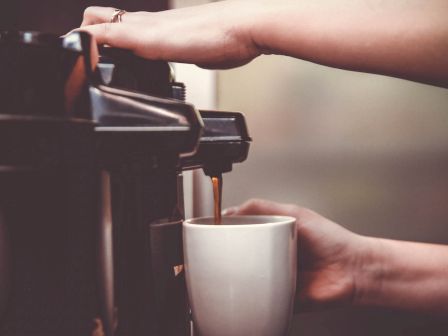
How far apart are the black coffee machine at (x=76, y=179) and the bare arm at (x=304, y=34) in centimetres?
17

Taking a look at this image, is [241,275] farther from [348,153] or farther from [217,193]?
[348,153]

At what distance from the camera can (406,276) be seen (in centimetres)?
72

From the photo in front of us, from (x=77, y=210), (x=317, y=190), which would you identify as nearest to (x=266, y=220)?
(x=77, y=210)

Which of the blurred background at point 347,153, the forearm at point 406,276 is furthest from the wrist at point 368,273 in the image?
the blurred background at point 347,153

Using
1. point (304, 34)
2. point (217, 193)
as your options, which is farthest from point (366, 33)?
point (217, 193)

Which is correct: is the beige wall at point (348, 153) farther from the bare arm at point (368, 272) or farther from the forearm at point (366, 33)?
the forearm at point (366, 33)

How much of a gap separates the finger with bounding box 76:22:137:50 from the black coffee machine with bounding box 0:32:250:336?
0.15 meters

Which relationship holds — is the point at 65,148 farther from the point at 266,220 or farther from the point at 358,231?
the point at 358,231

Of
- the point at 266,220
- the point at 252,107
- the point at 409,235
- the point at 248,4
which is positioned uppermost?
the point at 248,4

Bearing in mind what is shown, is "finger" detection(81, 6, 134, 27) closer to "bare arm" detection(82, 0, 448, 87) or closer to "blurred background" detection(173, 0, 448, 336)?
"bare arm" detection(82, 0, 448, 87)

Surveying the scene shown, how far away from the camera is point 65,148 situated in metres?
0.31

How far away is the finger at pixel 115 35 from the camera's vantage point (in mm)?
556

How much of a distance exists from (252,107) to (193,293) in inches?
23.0

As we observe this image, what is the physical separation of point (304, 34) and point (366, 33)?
62mm
